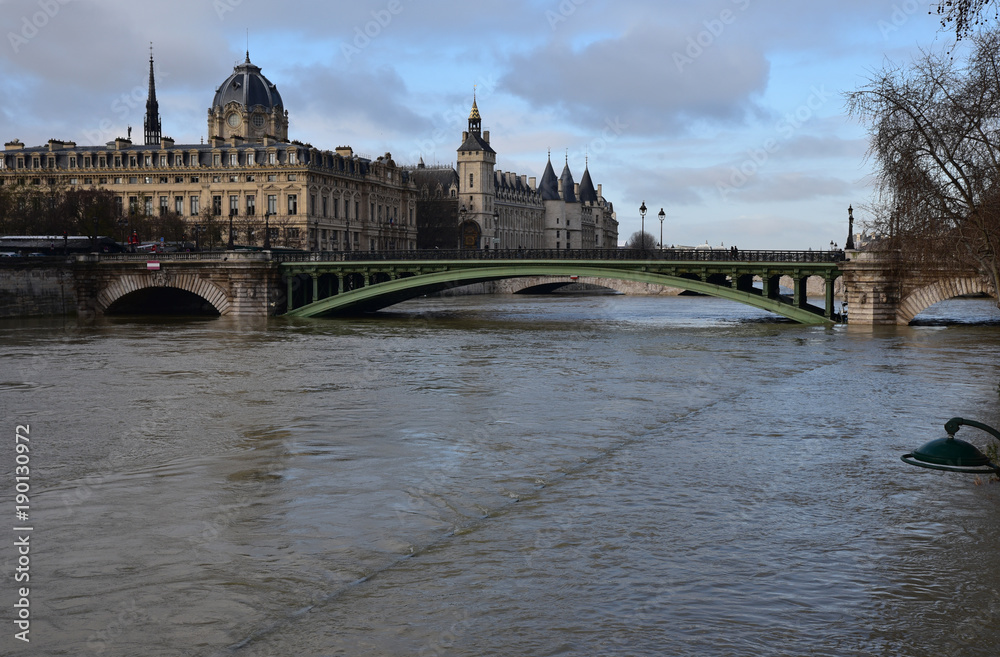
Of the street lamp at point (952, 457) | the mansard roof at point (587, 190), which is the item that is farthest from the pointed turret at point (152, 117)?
the street lamp at point (952, 457)

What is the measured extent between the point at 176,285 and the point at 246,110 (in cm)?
5267

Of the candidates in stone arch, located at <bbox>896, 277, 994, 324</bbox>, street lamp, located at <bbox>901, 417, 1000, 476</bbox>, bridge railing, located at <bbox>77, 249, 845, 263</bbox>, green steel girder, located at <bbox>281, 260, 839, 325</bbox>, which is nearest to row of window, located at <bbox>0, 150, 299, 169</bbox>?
bridge railing, located at <bbox>77, 249, 845, 263</bbox>

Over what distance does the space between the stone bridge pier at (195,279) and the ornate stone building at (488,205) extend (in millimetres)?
68294

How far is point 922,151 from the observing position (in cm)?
2003

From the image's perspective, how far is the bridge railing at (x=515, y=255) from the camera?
46531mm

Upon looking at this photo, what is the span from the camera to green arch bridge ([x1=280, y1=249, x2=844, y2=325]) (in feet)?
152

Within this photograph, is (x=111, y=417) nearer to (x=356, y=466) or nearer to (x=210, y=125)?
(x=356, y=466)

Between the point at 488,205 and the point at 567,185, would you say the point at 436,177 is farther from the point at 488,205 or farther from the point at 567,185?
the point at 567,185

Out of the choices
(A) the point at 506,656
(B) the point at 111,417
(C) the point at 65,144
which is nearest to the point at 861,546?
(A) the point at 506,656

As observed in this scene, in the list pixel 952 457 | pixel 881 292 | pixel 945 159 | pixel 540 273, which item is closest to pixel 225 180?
pixel 540 273

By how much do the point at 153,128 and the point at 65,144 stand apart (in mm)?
17485

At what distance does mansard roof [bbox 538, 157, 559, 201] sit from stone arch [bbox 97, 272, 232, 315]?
11869 cm

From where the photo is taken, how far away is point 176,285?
2188 inches

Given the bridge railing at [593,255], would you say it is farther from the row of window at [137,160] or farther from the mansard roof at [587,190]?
the mansard roof at [587,190]
